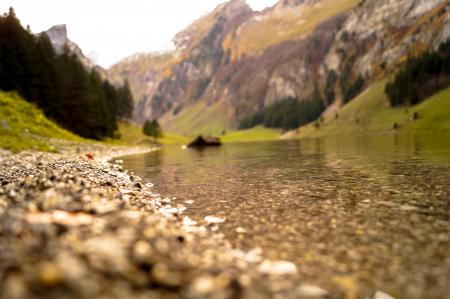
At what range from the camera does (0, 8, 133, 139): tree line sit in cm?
5434

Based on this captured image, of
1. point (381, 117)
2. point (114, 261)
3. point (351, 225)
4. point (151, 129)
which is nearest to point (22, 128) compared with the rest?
point (114, 261)

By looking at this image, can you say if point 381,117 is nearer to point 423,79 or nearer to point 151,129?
point 423,79

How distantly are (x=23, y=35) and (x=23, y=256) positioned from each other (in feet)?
224

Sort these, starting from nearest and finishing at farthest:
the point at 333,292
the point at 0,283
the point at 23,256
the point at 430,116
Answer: the point at 0,283, the point at 23,256, the point at 333,292, the point at 430,116

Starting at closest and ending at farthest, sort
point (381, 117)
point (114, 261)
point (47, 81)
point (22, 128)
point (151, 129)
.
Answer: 1. point (114, 261)
2. point (22, 128)
3. point (47, 81)
4. point (151, 129)
5. point (381, 117)

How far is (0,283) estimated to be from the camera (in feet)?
13.9

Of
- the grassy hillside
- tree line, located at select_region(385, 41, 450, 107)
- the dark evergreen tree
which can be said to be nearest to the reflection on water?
the grassy hillside

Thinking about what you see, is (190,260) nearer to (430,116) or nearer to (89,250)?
(89,250)

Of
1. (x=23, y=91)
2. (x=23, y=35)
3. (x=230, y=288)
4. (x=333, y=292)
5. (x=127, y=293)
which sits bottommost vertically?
(x=333, y=292)

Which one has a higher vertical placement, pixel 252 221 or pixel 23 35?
pixel 23 35

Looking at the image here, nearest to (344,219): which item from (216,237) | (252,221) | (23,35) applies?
(252,221)

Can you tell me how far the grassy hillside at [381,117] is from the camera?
10560 centimetres

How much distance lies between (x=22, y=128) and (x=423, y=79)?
15568 cm

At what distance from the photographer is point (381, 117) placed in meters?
142
